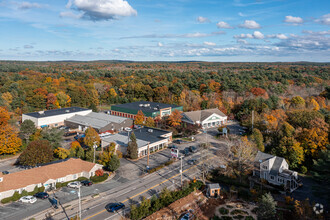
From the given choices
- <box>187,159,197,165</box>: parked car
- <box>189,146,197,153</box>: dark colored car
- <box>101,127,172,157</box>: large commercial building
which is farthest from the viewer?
<box>189,146,197,153</box>: dark colored car

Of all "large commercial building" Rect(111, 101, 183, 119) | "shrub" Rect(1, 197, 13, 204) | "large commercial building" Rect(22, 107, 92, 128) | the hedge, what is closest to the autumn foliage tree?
"shrub" Rect(1, 197, 13, 204)

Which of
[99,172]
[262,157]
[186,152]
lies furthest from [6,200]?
[262,157]

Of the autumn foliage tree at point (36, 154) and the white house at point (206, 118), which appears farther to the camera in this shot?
the white house at point (206, 118)

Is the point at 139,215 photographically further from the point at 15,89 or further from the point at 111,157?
the point at 15,89

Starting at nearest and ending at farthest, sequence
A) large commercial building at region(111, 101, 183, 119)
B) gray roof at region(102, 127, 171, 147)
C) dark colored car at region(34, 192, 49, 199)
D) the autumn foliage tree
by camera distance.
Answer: dark colored car at region(34, 192, 49, 199), the autumn foliage tree, gray roof at region(102, 127, 171, 147), large commercial building at region(111, 101, 183, 119)

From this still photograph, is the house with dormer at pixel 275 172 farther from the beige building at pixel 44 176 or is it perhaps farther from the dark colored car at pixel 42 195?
the dark colored car at pixel 42 195

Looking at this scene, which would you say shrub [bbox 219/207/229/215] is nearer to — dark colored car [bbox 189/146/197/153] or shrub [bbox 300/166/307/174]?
shrub [bbox 300/166/307/174]

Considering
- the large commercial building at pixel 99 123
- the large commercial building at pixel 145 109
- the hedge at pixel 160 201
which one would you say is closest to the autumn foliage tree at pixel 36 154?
the large commercial building at pixel 99 123
